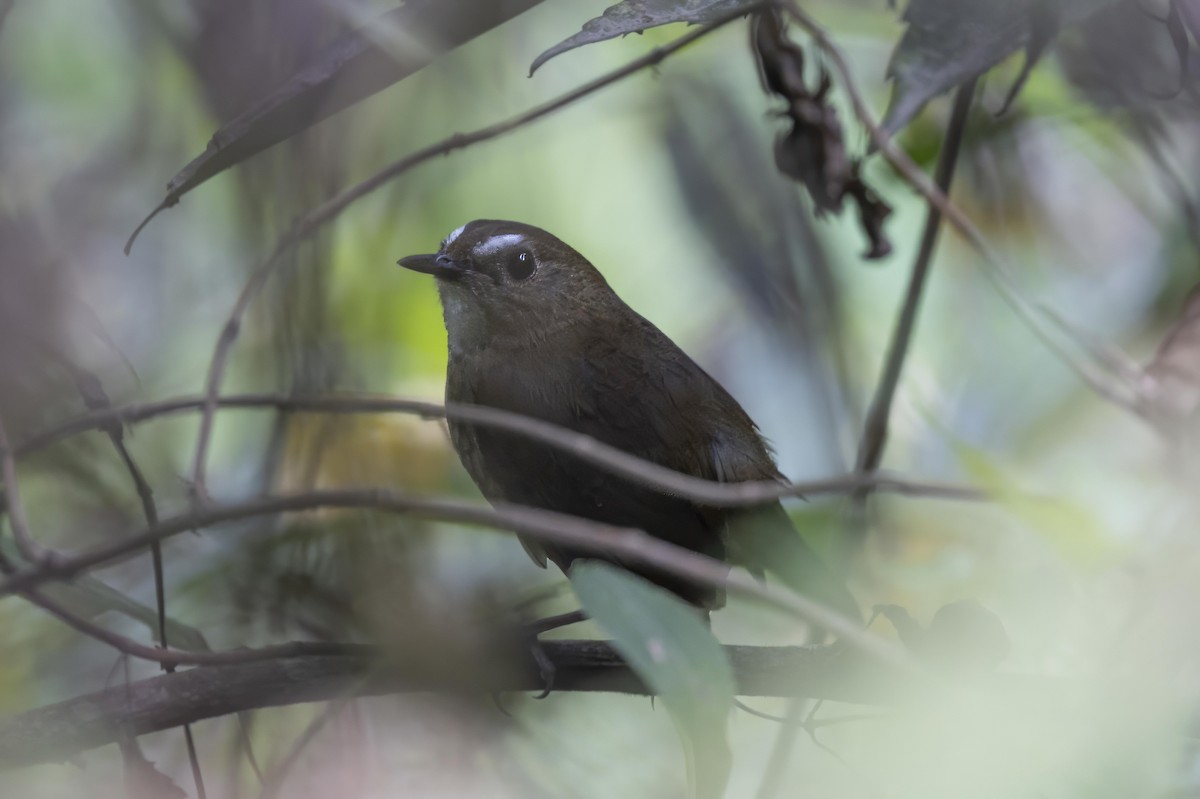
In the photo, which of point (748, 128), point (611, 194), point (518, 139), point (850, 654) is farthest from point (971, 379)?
point (850, 654)

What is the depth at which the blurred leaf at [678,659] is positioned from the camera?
1.36 metres

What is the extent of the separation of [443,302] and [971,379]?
1.75 meters

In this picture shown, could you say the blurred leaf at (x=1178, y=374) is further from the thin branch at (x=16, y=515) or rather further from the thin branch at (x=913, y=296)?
the thin branch at (x=16, y=515)

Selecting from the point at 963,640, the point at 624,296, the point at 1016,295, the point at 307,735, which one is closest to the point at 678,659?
the point at 963,640

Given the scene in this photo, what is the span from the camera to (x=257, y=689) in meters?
2.03

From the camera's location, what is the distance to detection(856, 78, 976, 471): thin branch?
2668 millimetres

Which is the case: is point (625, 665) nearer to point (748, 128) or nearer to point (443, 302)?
point (443, 302)

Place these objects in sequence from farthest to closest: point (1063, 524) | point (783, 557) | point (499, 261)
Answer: point (499, 261), point (783, 557), point (1063, 524)

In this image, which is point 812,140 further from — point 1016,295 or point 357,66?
point 357,66

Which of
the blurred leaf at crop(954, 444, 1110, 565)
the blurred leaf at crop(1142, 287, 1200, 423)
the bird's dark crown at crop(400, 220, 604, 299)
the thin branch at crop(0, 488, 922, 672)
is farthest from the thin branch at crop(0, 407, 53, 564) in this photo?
the blurred leaf at crop(1142, 287, 1200, 423)

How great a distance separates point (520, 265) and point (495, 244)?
8 cm

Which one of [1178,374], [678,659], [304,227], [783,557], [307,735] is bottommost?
[678,659]

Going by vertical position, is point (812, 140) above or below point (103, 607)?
above

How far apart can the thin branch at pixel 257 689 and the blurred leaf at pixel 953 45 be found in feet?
3.06
